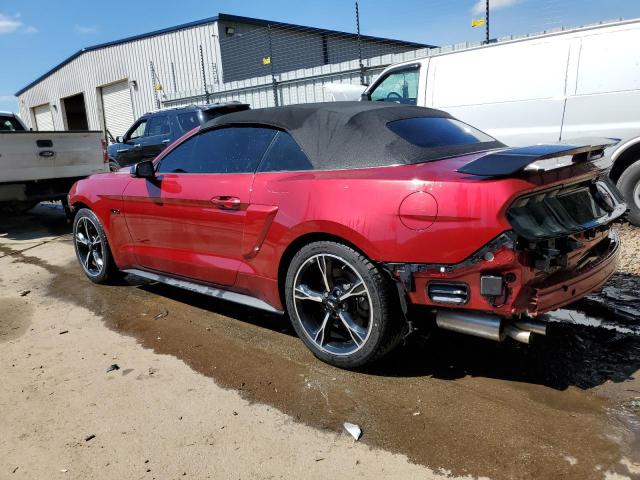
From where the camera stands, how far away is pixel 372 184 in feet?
9.16

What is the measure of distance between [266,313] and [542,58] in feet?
14.2

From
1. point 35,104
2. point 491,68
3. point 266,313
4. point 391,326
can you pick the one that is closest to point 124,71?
point 35,104

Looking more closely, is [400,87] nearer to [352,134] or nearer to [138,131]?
[352,134]

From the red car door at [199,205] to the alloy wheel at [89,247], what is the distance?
0.78 metres

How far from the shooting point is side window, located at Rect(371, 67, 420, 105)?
711cm

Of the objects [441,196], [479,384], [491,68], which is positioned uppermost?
[491,68]

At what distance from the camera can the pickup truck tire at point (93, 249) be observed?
490cm

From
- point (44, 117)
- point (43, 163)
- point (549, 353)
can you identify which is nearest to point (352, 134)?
point (549, 353)

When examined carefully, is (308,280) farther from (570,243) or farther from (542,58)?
(542,58)

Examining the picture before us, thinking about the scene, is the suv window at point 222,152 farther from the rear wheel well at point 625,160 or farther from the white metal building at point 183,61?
the white metal building at point 183,61

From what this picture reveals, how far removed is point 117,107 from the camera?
23.7m

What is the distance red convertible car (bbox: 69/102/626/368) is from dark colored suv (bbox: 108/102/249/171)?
239 inches

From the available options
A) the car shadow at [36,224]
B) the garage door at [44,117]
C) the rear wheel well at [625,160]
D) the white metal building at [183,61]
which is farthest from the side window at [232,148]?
the garage door at [44,117]

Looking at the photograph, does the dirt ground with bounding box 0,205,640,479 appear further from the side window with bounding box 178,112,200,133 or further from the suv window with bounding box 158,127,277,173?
the side window with bounding box 178,112,200,133
